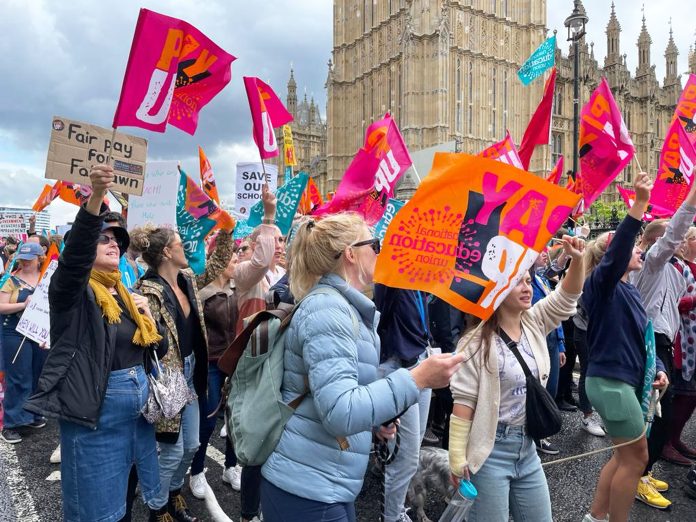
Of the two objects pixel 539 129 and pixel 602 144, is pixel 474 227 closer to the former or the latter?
pixel 602 144

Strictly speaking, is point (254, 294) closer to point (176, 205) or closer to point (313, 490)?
point (176, 205)

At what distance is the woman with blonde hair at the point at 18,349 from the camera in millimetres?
5414

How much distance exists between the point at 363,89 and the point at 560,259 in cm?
3797

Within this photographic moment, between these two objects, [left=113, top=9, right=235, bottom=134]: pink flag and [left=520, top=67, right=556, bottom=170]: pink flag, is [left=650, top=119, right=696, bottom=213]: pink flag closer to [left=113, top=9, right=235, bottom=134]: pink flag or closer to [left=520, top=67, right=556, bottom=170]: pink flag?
[left=520, top=67, right=556, bottom=170]: pink flag

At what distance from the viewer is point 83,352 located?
2.51 m

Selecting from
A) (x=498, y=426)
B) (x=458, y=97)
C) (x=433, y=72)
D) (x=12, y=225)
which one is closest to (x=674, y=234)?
(x=498, y=426)

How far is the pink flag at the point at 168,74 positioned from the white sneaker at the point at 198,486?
8.81ft

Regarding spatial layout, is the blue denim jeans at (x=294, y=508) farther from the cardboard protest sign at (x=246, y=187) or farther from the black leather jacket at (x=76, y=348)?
the cardboard protest sign at (x=246, y=187)

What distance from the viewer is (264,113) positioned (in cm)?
513

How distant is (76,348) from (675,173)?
5512mm

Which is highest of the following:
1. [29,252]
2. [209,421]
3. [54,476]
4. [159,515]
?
[29,252]

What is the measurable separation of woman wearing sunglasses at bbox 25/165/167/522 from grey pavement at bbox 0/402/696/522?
128 cm

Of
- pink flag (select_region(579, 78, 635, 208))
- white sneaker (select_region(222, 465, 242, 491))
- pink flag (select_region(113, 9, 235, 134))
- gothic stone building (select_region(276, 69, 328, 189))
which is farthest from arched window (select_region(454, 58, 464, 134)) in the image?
white sneaker (select_region(222, 465, 242, 491))

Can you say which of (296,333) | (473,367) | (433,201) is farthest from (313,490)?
(433,201)
